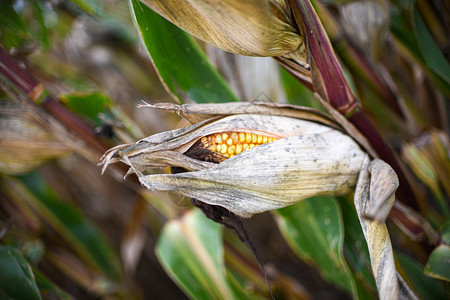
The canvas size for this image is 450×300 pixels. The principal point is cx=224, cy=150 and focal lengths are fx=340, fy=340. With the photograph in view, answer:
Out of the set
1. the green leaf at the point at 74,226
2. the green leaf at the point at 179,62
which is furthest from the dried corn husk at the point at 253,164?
the green leaf at the point at 74,226

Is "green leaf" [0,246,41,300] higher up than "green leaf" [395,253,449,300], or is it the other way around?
"green leaf" [0,246,41,300]

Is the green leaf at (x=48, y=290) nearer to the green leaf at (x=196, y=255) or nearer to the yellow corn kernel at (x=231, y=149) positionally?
the green leaf at (x=196, y=255)

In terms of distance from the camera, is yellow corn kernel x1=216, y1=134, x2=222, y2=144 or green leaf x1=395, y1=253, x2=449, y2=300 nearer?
yellow corn kernel x1=216, y1=134, x2=222, y2=144

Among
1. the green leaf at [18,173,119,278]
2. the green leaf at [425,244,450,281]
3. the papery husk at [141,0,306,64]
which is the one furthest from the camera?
the green leaf at [18,173,119,278]

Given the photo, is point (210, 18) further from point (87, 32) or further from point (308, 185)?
point (87, 32)

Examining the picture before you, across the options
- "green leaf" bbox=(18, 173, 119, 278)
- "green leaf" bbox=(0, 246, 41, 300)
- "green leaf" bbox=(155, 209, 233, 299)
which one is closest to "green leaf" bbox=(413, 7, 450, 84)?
"green leaf" bbox=(155, 209, 233, 299)

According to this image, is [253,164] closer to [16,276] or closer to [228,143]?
[228,143]

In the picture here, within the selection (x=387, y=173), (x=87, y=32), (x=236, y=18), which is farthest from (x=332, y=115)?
(x=87, y=32)

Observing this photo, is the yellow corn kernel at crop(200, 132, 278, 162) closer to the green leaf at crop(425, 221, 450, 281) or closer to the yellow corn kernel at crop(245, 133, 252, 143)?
the yellow corn kernel at crop(245, 133, 252, 143)
